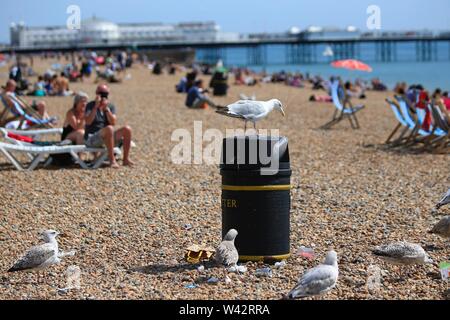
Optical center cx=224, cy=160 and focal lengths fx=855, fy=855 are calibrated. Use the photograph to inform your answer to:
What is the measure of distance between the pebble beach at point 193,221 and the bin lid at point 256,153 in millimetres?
581

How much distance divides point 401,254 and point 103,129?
14.3ft

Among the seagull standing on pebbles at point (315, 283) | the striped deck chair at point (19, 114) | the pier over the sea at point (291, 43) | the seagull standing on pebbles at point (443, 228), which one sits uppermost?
the pier over the sea at point (291, 43)

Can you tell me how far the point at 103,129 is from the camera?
8.27 meters

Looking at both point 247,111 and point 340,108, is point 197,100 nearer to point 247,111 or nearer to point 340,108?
point 340,108

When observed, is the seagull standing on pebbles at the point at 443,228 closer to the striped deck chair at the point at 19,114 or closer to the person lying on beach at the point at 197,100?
→ the striped deck chair at the point at 19,114

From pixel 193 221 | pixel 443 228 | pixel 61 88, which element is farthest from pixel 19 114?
pixel 61 88

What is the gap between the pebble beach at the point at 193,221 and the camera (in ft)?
14.7

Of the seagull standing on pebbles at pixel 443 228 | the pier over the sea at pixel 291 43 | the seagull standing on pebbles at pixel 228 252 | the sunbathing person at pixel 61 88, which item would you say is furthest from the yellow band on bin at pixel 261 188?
the pier over the sea at pixel 291 43

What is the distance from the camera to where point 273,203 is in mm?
4773

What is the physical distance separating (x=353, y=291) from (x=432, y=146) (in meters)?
6.50

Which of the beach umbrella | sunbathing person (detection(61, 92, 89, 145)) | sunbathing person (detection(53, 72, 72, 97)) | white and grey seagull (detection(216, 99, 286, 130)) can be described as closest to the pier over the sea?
sunbathing person (detection(53, 72, 72, 97))

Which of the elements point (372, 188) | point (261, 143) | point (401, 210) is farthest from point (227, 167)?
point (372, 188)

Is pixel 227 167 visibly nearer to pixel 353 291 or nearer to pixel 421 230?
pixel 353 291

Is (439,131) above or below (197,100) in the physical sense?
below
